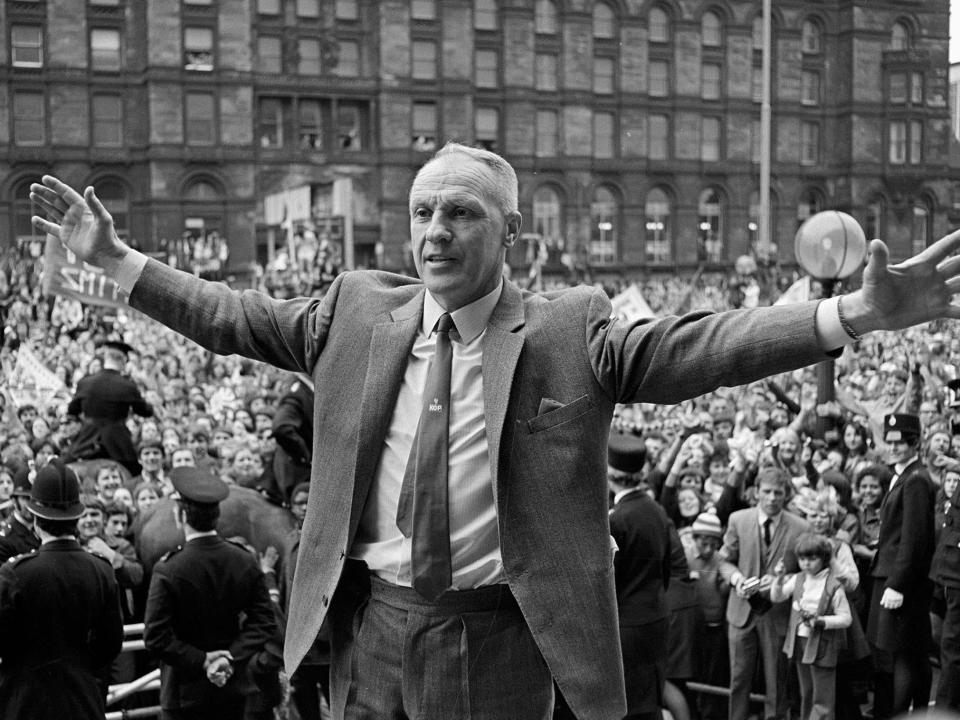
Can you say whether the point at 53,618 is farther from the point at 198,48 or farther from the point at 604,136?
the point at 604,136

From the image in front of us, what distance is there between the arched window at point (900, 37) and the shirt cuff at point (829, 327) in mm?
62013

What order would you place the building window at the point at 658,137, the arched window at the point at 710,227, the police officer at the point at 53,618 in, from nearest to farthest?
the police officer at the point at 53,618 → the building window at the point at 658,137 → the arched window at the point at 710,227

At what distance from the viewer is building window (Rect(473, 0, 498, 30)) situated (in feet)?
173

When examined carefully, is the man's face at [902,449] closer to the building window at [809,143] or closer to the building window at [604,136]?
the building window at [604,136]

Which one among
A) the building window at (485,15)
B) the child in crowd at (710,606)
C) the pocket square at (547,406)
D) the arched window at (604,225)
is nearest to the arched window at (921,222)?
the arched window at (604,225)

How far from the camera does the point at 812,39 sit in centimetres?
5903

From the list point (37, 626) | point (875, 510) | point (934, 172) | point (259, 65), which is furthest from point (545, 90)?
point (37, 626)

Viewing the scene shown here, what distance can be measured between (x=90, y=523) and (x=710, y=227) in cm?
5243

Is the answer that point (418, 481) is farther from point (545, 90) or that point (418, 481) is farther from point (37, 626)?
point (545, 90)

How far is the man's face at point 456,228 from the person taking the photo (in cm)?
274

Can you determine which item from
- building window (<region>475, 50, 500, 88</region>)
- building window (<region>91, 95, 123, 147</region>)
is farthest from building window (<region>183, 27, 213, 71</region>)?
building window (<region>475, 50, 500, 88</region>)

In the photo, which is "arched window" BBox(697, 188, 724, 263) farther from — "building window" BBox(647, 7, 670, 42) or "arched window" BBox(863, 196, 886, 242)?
"arched window" BBox(863, 196, 886, 242)

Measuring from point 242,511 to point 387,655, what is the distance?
522cm

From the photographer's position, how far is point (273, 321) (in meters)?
2.94
